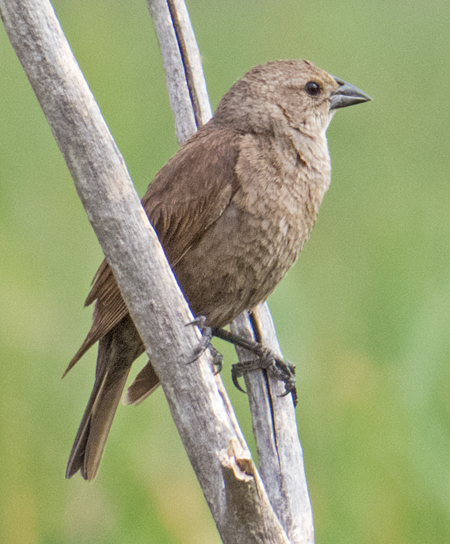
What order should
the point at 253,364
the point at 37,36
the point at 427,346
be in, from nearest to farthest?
the point at 37,36, the point at 253,364, the point at 427,346

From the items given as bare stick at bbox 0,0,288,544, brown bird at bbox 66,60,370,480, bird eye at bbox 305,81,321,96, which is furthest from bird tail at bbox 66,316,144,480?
bird eye at bbox 305,81,321,96

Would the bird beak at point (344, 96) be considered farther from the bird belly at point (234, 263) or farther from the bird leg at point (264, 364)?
the bird leg at point (264, 364)

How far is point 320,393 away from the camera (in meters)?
2.91

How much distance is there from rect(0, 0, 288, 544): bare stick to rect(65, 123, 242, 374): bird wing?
21.9 inches

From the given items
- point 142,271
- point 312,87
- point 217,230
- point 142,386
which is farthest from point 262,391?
point 312,87

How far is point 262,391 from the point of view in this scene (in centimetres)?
218

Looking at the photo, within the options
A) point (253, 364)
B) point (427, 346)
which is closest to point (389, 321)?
point (427, 346)

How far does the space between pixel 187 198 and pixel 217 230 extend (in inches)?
5.0

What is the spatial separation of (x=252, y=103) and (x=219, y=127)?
0.15 m

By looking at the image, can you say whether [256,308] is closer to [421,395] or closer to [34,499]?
[421,395]

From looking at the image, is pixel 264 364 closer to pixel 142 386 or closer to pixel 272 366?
pixel 272 366

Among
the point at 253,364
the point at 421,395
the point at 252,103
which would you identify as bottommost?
the point at 421,395

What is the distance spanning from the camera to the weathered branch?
2.00 meters

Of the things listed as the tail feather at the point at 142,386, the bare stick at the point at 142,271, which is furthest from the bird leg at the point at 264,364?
the bare stick at the point at 142,271
